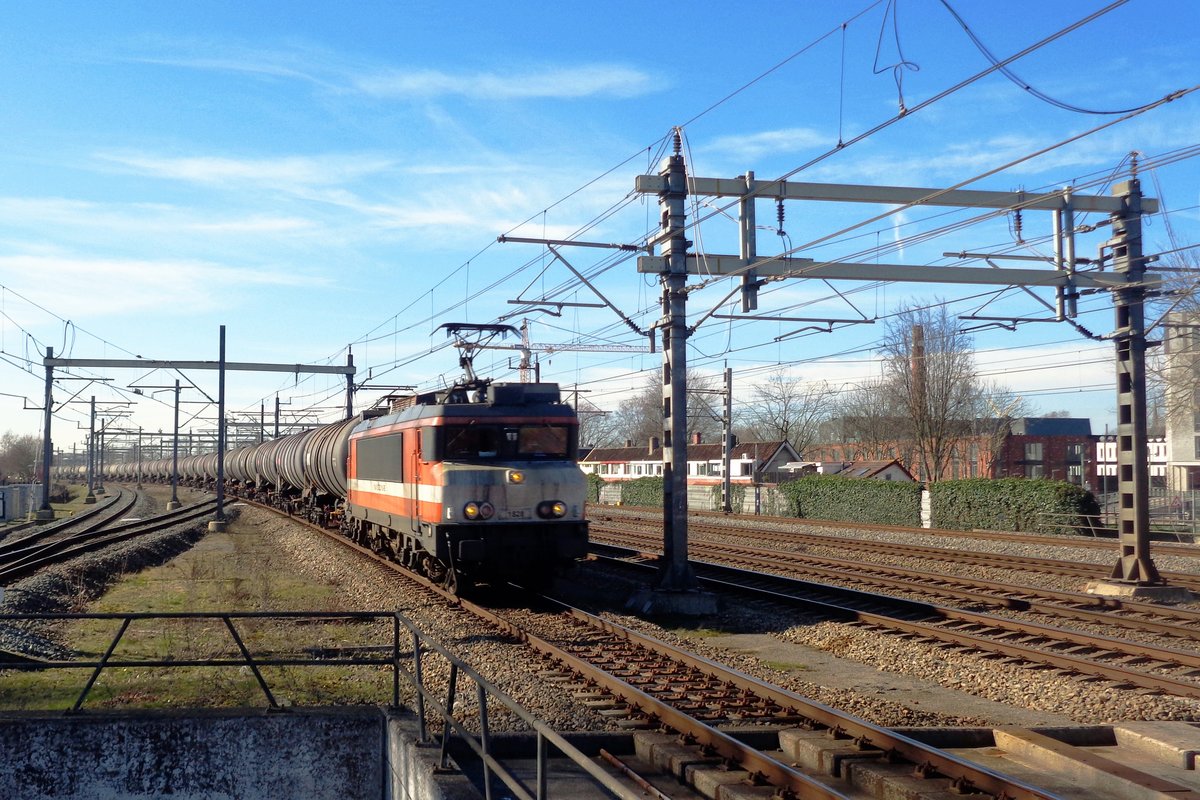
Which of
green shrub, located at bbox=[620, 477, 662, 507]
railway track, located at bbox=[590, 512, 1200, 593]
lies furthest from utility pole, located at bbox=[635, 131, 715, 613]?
green shrub, located at bbox=[620, 477, 662, 507]

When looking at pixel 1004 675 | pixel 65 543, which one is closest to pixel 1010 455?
pixel 65 543

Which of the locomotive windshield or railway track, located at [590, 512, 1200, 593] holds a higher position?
the locomotive windshield

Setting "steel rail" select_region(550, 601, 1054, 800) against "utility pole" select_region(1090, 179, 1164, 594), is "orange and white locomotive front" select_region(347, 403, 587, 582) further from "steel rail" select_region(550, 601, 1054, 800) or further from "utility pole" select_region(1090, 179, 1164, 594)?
"utility pole" select_region(1090, 179, 1164, 594)

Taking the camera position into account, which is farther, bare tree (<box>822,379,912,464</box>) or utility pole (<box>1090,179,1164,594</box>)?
bare tree (<box>822,379,912,464</box>)

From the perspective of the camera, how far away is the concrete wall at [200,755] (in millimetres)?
8773

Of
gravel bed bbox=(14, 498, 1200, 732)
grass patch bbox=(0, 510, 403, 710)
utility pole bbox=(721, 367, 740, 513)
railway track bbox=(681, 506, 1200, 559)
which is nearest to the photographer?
gravel bed bbox=(14, 498, 1200, 732)

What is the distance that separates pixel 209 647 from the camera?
12055 millimetres

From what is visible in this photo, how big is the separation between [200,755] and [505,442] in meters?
7.72

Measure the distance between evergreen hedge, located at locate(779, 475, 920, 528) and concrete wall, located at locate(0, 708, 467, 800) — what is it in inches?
1273

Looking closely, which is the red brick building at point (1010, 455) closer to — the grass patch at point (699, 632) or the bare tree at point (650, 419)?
the bare tree at point (650, 419)

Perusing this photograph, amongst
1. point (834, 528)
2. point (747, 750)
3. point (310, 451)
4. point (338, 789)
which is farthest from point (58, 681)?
point (834, 528)

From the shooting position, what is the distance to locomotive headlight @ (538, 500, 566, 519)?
1574 cm

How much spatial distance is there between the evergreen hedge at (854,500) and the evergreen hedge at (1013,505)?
4.58 feet

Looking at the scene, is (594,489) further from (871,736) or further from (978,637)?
(871,736)
